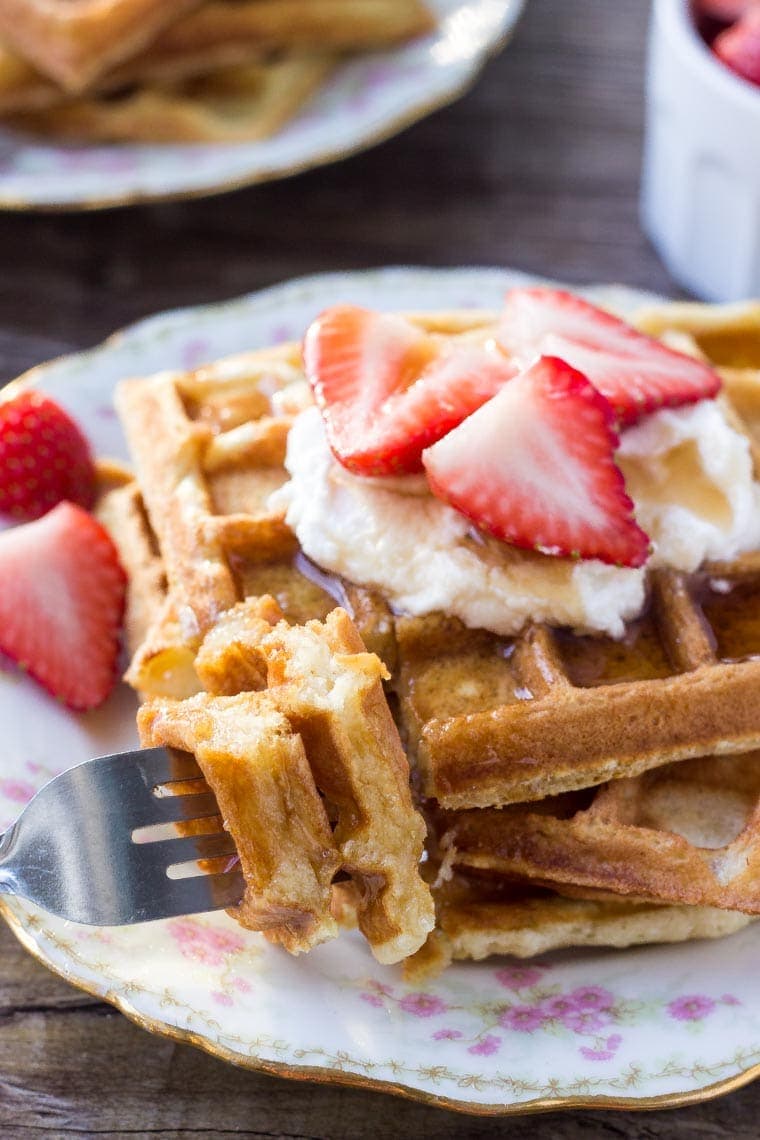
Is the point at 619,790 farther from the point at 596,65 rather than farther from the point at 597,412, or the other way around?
the point at 596,65

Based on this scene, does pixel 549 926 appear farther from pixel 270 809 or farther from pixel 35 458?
pixel 35 458

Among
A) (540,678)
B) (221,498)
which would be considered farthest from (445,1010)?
(221,498)

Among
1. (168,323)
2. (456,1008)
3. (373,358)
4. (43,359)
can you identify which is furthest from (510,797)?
(43,359)

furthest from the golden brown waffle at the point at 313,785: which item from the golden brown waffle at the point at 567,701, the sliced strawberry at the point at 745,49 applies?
the sliced strawberry at the point at 745,49

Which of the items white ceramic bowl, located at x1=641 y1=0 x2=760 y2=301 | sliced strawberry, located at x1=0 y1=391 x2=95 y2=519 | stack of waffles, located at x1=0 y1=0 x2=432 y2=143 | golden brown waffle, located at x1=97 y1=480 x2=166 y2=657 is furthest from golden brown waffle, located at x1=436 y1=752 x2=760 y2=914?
stack of waffles, located at x1=0 y1=0 x2=432 y2=143

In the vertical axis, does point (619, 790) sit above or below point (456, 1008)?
above

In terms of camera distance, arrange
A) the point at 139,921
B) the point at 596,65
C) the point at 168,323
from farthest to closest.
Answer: the point at 596,65
the point at 168,323
the point at 139,921

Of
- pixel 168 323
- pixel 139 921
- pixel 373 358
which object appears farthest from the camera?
pixel 168 323

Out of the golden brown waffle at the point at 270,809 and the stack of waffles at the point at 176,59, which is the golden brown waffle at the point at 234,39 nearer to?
the stack of waffles at the point at 176,59
